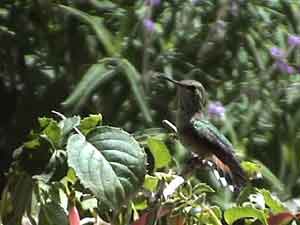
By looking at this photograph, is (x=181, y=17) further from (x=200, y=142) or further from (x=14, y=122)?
(x=200, y=142)

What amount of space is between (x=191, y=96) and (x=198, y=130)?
39 mm

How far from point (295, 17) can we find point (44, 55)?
1.89 ft

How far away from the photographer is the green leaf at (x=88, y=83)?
190cm

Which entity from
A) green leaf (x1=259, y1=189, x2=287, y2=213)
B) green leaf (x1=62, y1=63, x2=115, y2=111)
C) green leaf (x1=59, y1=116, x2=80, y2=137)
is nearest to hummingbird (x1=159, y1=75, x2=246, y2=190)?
green leaf (x1=259, y1=189, x2=287, y2=213)

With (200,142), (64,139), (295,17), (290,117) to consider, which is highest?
(64,139)

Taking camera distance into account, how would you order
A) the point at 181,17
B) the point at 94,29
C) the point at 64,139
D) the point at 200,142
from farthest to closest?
the point at 181,17 < the point at 94,29 < the point at 200,142 < the point at 64,139

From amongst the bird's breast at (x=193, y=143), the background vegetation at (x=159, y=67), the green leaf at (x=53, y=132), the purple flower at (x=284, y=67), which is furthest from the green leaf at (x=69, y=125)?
the purple flower at (x=284, y=67)

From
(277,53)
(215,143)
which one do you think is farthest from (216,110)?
(215,143)

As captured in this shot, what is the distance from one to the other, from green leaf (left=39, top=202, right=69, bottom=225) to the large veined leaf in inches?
2.4

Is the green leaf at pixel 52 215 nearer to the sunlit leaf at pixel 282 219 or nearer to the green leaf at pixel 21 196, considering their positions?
the green leaf at pixel 21 196

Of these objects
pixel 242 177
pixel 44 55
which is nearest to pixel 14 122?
pixel 44 55

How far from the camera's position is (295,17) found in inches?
87.4

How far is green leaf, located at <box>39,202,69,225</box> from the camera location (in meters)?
0.77

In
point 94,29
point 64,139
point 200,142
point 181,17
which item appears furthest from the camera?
point 181,17
